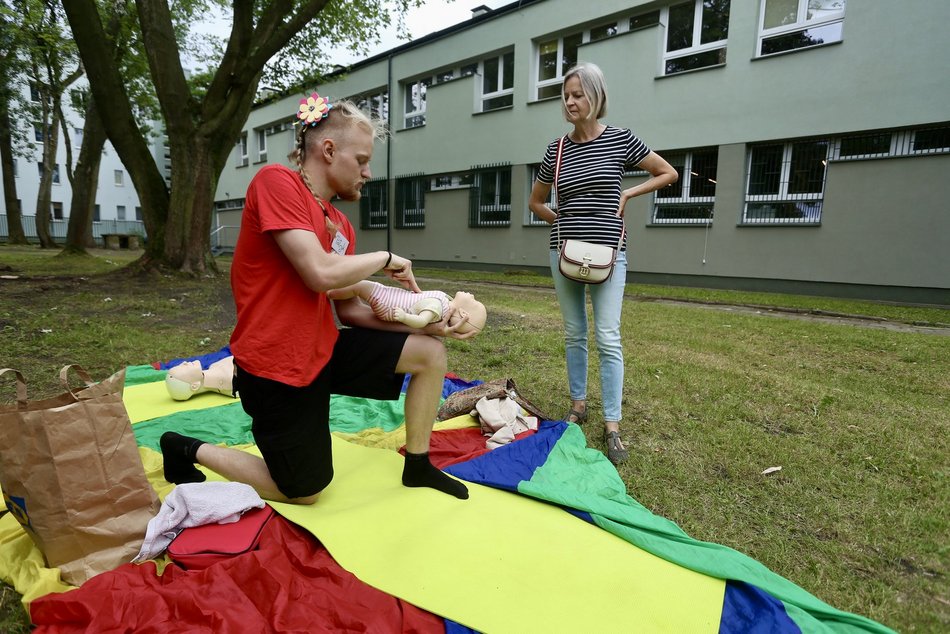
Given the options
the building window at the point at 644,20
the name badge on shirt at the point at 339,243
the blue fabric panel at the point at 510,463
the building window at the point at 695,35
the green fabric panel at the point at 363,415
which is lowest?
the green fabric panel at the point at 363,415

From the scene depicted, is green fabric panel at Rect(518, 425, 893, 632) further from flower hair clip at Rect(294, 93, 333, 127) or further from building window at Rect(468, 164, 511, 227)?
building window at Rect(468, 164, 511, 227)

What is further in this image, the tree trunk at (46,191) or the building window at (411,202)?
the tree trunk at (46,191)

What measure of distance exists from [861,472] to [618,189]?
1979mm

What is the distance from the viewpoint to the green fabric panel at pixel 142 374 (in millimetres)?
4348

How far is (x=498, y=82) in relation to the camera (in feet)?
55.1

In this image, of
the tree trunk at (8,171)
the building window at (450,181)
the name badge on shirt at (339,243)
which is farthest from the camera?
the tree trunk at (8,171)

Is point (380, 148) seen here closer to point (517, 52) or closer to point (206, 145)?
point (517, 52)

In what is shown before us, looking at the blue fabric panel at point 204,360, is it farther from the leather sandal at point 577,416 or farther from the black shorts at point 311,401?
the leather sandal at point 577,416

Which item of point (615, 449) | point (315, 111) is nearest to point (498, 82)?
point (615, 449)

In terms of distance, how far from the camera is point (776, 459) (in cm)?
304

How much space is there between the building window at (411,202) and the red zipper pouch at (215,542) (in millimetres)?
16861

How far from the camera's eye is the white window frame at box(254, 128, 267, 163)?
88.5 feet

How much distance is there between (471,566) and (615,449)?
4.57 ft

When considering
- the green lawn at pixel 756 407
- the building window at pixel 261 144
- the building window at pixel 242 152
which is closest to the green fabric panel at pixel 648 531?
the green lawn at pixel 756 407
